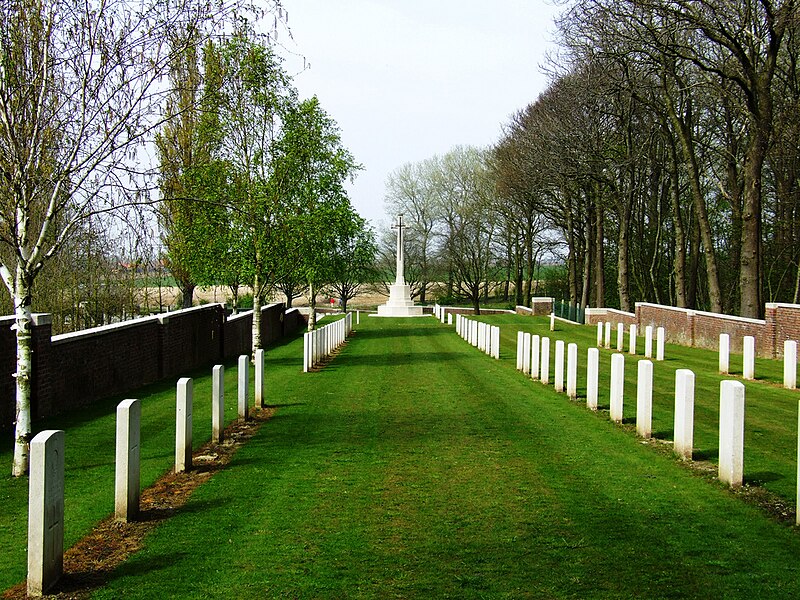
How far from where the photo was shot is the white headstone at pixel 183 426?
9.10 meters

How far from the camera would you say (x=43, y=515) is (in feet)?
17.9

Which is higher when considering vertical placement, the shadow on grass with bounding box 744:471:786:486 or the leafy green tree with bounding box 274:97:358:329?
the leafy green tree with bounding box 274:97:358:329

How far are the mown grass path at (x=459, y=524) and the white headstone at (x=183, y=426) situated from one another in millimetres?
499

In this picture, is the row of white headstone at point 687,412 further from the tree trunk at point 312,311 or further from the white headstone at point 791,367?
the tree trunk at point 312,311

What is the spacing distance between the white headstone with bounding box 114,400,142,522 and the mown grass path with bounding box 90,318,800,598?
1.24 ft

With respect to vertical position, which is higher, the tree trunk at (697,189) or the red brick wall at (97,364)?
the tree trunk at (697,189)

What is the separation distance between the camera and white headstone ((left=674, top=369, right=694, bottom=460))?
9.69 metres

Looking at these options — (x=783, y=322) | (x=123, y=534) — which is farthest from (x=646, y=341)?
(x=123, y=534)

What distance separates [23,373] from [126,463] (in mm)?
Answer: 2783

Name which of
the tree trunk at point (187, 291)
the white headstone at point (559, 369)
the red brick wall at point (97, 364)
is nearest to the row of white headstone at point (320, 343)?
the red brick wall at point (97, 364)

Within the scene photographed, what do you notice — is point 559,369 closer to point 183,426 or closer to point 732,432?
point 732,432

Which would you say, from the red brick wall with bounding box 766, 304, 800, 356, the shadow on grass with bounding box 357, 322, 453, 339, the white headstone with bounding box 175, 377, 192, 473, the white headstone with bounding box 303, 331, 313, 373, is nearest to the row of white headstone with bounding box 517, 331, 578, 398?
the white headstone with bounding box 303, 331, 313, 373

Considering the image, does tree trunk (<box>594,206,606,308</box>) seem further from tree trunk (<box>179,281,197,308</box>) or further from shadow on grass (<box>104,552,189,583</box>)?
shadow on grass (<box>104,552,189,583</box>)

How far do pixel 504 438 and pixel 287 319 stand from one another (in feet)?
113
